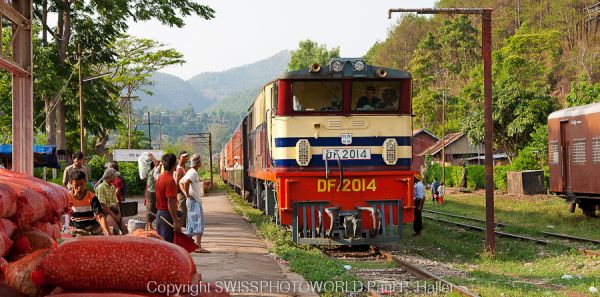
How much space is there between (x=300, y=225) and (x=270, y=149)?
1580mm

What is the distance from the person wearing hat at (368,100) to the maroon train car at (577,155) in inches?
339

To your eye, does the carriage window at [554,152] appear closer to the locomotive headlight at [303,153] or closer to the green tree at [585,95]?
the locomotive headlight at [303,153]

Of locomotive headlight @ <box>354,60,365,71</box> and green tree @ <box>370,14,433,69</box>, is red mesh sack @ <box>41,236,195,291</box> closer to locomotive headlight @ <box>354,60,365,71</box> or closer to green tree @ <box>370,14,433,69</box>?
locomotive headlight @ <box>354,60,365,71</box>

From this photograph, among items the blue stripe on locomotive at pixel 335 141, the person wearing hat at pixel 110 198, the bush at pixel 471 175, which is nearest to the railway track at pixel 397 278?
the blue stripe on locomotive at pixel 335 141

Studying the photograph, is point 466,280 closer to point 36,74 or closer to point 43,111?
point 36,74

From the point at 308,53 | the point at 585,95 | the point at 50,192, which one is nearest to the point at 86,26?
the point at 50,192

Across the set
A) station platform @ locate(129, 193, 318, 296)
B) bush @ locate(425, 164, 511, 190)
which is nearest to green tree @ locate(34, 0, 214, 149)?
station platform @ locate(129, 193, 318, 296)

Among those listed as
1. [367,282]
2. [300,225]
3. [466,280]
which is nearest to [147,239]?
[367,282]

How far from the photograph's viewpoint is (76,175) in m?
10.1

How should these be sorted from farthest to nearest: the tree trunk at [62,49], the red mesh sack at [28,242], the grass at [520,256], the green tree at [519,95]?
the green tree at [519,95]
the tree trunk at [62,49]
the grass at [520,256]
the red mesh sack at [28,242]

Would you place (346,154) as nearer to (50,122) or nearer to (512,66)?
(50,122)

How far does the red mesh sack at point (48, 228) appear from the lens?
6.85 m

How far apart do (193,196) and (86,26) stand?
14.8 m

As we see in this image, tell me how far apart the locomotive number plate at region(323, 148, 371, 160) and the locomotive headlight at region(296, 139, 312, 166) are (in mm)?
305
